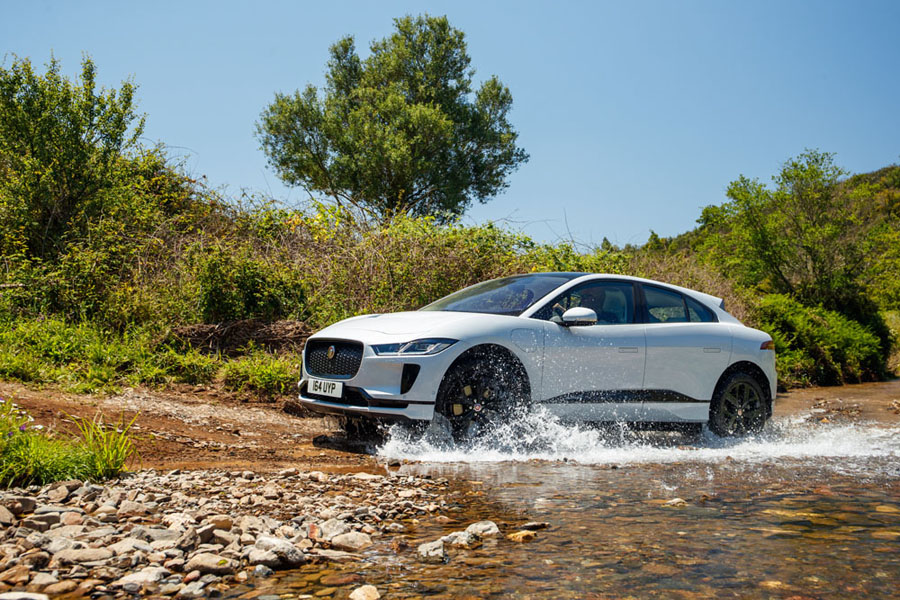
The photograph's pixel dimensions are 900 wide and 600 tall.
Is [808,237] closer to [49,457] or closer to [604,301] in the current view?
[604,301]

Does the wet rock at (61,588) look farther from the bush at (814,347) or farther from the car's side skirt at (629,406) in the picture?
the bush at (814,347)

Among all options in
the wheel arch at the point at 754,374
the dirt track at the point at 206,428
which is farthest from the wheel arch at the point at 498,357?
the wheel arch at the point at 754,374

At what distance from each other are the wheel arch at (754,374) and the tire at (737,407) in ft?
0.10

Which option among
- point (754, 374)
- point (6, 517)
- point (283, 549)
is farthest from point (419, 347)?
point (754, 374)

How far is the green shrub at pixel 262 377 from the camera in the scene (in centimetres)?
841

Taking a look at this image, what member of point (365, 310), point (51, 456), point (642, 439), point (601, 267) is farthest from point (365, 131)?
point (51, 456)

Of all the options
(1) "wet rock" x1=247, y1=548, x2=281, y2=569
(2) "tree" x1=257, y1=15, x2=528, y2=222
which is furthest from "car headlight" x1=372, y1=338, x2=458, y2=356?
(2) "tree" x1=257, y1=15, x2=528, y2=222

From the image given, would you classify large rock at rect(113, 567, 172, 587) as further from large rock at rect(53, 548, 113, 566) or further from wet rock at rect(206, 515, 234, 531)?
wet rock at rect(206, 515, 234, 531)

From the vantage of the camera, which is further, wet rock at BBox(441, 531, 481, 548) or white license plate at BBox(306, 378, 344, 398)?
white license plate at BBox(306, 378, 344, 398)

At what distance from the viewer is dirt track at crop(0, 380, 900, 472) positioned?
542 cm

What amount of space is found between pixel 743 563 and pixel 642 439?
448 centimetres

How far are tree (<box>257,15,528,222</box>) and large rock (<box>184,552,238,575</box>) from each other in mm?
30660

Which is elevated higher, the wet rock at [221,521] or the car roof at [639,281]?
the car roof at [639,281]

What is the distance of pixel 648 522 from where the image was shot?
380cm
